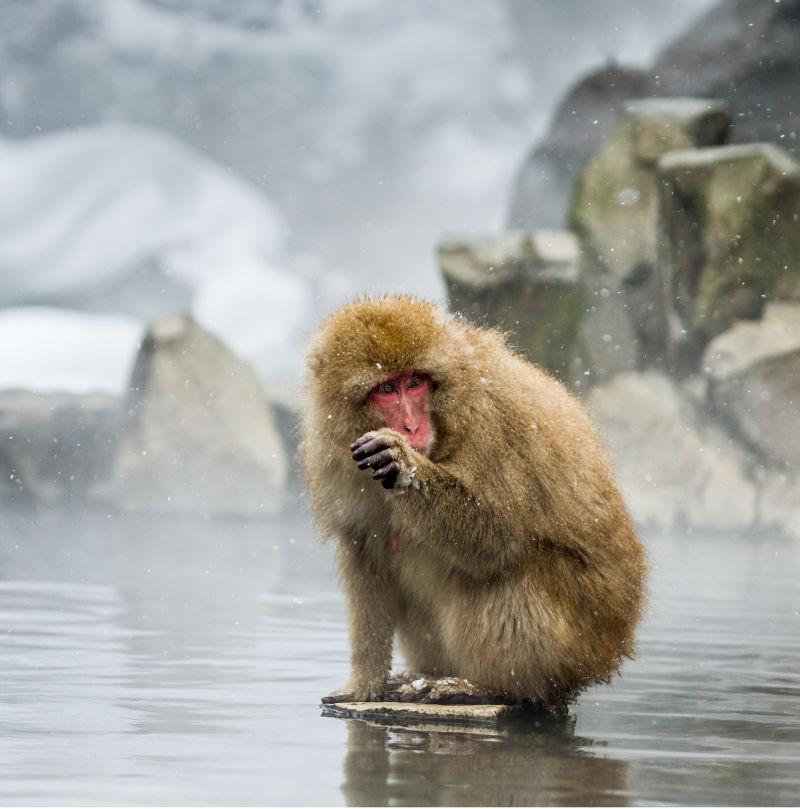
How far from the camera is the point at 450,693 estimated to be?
379cm

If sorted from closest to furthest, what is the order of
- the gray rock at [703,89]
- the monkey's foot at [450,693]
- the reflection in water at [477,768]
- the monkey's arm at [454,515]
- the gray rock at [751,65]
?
the reflection in water at [477,768]
the monkey's arm at [454,515]
the monkey's foot at [450,693]
the gray rock at [751,65]
the gray rock at [703,89]

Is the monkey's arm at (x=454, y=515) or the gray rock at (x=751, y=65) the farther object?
the gray rock at (x=751, y=65)

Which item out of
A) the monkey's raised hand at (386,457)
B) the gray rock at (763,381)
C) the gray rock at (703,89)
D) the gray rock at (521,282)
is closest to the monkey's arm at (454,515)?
the monkey's raised hand at (386,457)

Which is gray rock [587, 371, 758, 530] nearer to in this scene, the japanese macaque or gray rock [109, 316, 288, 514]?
gray rock [109, 316, 288, 514]

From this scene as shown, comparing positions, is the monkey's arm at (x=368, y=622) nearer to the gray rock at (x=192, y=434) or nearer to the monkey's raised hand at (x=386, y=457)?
the monkey's raised hand at (x=386, y=457)

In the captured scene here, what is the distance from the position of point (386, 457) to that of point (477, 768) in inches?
31.5

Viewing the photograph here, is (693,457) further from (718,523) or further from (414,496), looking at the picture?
(414,496)

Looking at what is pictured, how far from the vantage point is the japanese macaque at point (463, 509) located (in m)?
3.59

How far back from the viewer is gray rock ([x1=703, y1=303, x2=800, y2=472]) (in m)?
17.5

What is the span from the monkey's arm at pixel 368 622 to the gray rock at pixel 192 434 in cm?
1879

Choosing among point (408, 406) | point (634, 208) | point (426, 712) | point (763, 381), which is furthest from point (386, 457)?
point (634, 208)

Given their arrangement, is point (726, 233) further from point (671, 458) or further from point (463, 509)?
point (463, 509)

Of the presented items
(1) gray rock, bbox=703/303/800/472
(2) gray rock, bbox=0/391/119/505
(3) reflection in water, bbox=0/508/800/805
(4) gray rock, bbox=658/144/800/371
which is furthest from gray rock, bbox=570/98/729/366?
(3) reflection in water, bbox=0/508/800/805

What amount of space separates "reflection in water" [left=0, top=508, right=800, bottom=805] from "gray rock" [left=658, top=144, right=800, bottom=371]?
35.3 ft
